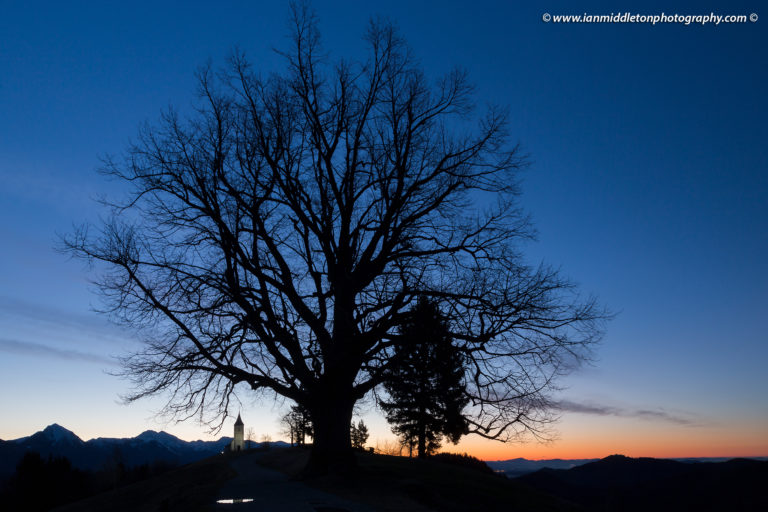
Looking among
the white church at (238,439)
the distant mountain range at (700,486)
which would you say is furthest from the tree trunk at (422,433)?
the white church at (238,439)

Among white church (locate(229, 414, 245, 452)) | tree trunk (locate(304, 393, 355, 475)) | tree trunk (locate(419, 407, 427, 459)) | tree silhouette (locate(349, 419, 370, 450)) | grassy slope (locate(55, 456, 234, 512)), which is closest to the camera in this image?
tree trunk (locate(304, 393, 355, 475))

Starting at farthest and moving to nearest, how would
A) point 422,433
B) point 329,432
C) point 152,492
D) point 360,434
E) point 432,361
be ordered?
1. point 360,434
2. point 422,433
3. point 152,492
4. point 329,432
5. point 432,361

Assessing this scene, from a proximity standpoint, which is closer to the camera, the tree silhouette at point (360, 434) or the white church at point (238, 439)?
the tree silhouette at point (360, 434)

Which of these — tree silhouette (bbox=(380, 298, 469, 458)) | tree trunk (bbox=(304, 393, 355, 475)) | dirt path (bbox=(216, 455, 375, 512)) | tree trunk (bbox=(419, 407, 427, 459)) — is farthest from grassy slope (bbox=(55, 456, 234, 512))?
tree silhouette (bbox=(380, 298, 469, 458))

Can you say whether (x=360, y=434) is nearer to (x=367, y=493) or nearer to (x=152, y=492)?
(x=152, y=492)

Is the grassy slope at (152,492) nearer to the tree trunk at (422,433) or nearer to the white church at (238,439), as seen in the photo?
the tree trunk at (422,433)

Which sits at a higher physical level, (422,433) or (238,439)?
(422,433)

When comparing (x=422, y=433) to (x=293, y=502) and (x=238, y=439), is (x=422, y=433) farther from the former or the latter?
(x=238, y=439)

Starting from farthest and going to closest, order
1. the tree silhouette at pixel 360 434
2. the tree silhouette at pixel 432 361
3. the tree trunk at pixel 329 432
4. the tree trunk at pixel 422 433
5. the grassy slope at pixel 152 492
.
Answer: the tree silhouette at pixel 360 434, the tree trunk at pixel 422 433, the grassy slope at pixel 152 492, the tree trunk at pixel 329 432, the tree silhouette at pixel 432 361

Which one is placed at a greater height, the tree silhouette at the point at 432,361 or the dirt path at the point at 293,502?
the tree silhouette at the point at 432,361

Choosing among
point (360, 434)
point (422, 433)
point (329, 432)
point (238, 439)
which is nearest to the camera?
point (329, 432)

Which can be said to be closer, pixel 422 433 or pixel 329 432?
pixel 329 432

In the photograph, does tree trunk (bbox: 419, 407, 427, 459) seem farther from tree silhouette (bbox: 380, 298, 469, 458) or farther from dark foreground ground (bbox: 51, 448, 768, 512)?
tree silhouette (bbox: 380, 298, 469, 458)

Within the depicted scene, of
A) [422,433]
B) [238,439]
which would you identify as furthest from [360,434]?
[238,439]
